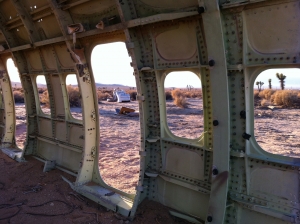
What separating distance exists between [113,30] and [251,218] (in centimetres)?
406

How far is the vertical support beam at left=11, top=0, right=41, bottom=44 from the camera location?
268 inches

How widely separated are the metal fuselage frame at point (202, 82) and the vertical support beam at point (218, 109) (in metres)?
0.02

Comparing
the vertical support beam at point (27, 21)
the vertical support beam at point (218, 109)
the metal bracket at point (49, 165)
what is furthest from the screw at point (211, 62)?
the metal bracket at point (49, 165)

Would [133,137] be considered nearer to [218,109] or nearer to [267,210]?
[218,109]

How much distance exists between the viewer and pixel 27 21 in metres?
6.98

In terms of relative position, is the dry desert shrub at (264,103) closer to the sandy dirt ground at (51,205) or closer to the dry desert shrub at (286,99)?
the dry desert shrub at (286,99)

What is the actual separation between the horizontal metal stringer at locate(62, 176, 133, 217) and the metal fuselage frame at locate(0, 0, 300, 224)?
0.08ft

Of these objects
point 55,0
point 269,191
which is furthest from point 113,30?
point 269,191

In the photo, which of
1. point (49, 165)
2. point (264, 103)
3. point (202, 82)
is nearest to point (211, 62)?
point (202, 82)

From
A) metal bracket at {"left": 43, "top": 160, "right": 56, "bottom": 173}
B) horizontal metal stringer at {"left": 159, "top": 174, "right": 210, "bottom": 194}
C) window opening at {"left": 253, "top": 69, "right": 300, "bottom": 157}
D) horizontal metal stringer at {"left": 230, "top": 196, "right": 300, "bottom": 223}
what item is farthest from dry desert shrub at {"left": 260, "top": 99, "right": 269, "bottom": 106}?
horizontal metal stringer at {"left": 230, "top": 196, "right": 300, "bottom": 223}

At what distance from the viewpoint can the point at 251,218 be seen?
13.6ft

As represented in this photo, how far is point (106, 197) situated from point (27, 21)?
5014mm

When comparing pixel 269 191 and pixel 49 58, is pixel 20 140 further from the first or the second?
pixel 269 191

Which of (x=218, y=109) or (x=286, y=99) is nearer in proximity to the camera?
(x=218, y=109)
